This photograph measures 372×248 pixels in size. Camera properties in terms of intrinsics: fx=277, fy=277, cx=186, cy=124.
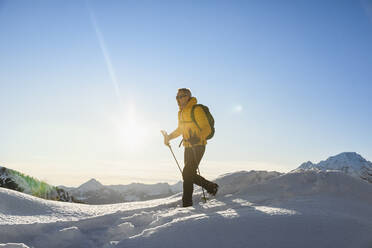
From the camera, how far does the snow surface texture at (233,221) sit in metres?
2.83

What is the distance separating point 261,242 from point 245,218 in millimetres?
565

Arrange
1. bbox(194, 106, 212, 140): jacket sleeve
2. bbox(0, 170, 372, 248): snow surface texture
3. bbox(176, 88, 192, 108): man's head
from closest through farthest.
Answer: bbox(0, 170, 372, 248): snow surface texture
bbox(194, 106, 212, 140): jacket sleeve
bbox(176, 88, 192, 108): man's head

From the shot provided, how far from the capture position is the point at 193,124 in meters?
5.85

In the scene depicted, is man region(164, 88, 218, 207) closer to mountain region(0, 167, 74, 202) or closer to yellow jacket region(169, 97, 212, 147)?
yellow jacket region(169, 97, 212, 147)

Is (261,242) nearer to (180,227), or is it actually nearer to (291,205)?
(180,227)

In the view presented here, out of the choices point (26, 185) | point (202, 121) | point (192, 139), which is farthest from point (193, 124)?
point (26, 185)

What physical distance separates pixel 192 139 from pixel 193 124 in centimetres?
32

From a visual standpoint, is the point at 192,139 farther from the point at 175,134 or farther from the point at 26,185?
the point at 26,185

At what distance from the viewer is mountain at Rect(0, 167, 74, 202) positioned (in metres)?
10.1

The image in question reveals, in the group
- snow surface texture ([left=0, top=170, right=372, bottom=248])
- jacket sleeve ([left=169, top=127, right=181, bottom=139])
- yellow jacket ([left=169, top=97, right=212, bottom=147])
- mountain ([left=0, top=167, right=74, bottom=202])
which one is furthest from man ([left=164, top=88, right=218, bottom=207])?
mountain ([left=0, top=167, right=74, bottom=202])

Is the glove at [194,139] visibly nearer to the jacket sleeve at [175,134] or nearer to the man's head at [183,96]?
the man's head at [183,96]

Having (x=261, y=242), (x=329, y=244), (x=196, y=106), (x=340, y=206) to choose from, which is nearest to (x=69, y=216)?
(x=196, y=106)

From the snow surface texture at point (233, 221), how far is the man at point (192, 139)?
516 mm

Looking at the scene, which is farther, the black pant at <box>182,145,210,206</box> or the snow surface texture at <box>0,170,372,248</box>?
the black pant at <box>182,145,210,206</box>
